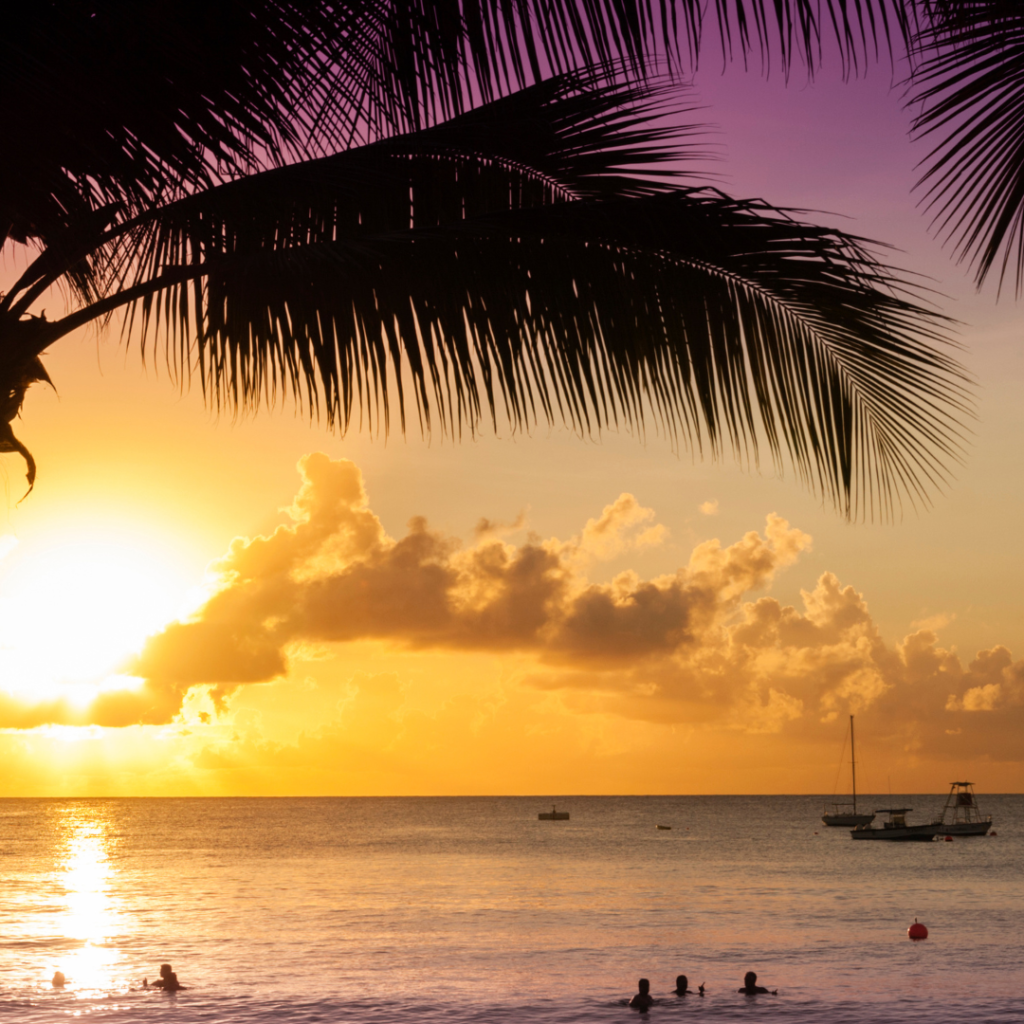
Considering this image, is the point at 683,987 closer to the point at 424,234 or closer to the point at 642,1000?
the point at 642,1000

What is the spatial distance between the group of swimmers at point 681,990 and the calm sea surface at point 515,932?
0.37 metres

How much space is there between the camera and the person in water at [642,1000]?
1080 inches

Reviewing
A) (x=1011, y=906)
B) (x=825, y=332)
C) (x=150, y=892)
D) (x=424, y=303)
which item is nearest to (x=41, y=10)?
(x=424, y=303)

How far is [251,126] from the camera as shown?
7.11 ft

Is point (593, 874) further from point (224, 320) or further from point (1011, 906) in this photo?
point (224, 320)

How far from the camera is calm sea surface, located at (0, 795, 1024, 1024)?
29.3 metres

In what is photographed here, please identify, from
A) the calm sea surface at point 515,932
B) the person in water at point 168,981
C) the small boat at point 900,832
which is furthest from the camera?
the small boat at point 900,832

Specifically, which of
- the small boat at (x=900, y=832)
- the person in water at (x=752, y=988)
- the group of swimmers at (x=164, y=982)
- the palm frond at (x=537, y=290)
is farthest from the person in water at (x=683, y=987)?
the small boat at (x=900, y=832)

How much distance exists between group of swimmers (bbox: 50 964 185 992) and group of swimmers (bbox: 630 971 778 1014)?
12651 millimetres

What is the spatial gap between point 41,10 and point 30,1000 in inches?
1345

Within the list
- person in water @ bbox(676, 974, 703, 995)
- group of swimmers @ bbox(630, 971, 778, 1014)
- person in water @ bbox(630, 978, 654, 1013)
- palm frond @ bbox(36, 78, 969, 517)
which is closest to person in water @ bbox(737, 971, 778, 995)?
group of swimmers @ bbox(630, 971, 778, 1014)

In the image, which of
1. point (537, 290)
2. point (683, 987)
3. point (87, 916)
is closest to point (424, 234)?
point (537, 290)

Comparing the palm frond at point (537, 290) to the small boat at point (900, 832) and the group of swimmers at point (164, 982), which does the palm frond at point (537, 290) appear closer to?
the group of swimmers at point (164, 982)

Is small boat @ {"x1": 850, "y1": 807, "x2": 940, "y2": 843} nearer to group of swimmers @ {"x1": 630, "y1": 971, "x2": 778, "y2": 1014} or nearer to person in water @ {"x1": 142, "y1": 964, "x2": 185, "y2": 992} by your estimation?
group of swimmers @ {"x1": 630, "y1": 971, "x2": 778, "y2": 1014}
